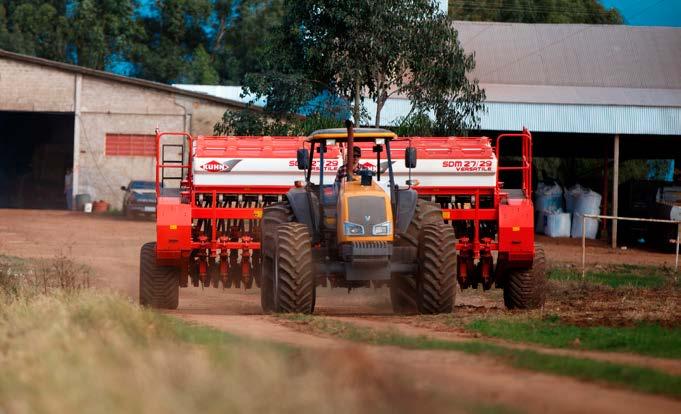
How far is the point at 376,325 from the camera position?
1385cm

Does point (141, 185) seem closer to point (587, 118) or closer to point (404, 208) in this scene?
point (587, 118)

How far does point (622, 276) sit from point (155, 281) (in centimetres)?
1192

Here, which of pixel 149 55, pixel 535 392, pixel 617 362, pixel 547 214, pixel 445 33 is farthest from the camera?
pixel 149 55

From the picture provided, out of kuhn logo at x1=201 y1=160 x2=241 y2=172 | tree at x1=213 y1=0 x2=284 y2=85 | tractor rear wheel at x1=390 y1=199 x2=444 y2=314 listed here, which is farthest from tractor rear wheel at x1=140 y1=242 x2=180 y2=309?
tree at x1=213 y1=0 x2=284 y2=85

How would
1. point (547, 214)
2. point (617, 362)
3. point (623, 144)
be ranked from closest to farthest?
1. point (617, 362)
2. point (547, 214)
3. point (623, 144)

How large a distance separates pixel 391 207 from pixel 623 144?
31.5m

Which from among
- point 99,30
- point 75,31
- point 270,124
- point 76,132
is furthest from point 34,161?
point 270,124

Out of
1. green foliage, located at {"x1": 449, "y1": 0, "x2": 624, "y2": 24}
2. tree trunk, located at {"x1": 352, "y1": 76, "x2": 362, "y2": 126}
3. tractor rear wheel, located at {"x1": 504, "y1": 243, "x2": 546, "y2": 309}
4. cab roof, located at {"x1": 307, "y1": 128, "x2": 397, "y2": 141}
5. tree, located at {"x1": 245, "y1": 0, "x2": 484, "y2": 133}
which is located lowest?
tractor rear wheel, located at {"x1": 504, "y1": 243, "x2": 546, "y2": 309}

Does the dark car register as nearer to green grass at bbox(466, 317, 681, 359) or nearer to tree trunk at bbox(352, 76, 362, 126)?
tree trunk at bbox(352, 76, 362, 126)

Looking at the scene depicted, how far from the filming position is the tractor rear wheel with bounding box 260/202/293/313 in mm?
15516

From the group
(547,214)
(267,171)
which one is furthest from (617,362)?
(547,214)

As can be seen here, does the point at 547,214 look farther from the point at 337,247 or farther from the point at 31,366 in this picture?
the point at 31,366

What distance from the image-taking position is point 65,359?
29.4 ft

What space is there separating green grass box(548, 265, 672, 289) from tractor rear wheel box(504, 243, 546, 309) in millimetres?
5544
